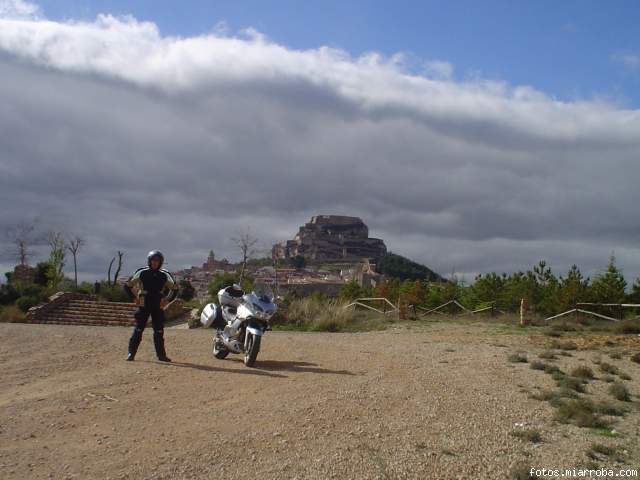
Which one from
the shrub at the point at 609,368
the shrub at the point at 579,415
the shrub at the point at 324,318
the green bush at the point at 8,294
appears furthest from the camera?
the green bush at the point at 8,294

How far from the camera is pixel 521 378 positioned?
32.6ft

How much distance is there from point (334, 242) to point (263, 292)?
150m

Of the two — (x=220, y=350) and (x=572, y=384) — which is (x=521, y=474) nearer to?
(x=572, y=384)

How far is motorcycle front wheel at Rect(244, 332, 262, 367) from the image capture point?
33.1 ft

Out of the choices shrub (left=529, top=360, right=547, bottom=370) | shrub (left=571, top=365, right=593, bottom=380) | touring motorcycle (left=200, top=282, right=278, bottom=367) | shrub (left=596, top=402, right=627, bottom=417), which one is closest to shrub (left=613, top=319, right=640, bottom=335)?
shrub (left=529, top=360, right=547, bottom=370)

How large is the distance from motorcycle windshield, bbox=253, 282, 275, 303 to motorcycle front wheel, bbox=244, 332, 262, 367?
26.1 inches

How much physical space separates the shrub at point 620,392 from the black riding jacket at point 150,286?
6.98 m

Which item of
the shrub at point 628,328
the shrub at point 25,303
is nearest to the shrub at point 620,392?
the shrub at point 628,328

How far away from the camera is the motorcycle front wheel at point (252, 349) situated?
1008 centimetres

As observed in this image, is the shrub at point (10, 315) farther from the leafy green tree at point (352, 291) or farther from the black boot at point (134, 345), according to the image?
the black boot at point (134, 345)

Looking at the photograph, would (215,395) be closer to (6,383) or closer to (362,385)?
(362,385)

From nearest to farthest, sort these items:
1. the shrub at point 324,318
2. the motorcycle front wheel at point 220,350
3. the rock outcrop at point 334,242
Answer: the motorcycle front wheel at point 220,350
the shrub at point 324,318
the rock outcrop at point 334,242

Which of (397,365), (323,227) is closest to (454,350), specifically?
(397,365)

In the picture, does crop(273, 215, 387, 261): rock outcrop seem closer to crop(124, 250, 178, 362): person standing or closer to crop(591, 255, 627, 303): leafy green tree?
crop(591, 255, 627, 303): leafy green tree
